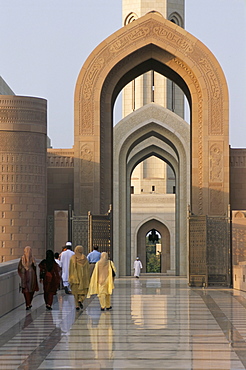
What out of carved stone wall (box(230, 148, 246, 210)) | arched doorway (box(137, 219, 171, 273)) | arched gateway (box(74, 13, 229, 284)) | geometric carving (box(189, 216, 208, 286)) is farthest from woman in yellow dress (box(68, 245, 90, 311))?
arched doorway (box(137, 219, 171, 273))

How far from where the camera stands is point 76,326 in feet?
29.0

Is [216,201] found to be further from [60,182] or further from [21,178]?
[21,178]

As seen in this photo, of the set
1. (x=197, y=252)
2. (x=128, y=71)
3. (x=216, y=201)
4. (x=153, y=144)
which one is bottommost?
(x=197, y=252)

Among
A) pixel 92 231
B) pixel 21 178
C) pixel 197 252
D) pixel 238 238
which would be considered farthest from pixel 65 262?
pixel 238 238

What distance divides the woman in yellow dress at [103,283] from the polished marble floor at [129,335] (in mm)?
185

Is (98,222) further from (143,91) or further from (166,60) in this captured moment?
(143,91)

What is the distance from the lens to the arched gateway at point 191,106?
17078 mm

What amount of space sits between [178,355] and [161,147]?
72.4 ft

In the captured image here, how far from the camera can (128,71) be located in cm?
1825

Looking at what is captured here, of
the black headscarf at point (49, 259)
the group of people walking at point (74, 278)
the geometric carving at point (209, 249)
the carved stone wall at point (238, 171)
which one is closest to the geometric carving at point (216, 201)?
the geometric carving at point (209, 249)

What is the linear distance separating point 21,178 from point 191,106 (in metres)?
4.92

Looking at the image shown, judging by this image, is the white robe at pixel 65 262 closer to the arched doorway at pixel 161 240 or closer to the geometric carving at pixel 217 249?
the geometric carving at pixel 217 249

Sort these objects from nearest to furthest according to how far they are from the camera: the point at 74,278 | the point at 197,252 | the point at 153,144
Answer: the point at 74,278, the point at 197,252, the point at 153,144

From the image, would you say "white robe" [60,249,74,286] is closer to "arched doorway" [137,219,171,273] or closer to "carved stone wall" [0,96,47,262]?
"carved stone wall" [0,96,47,262]
